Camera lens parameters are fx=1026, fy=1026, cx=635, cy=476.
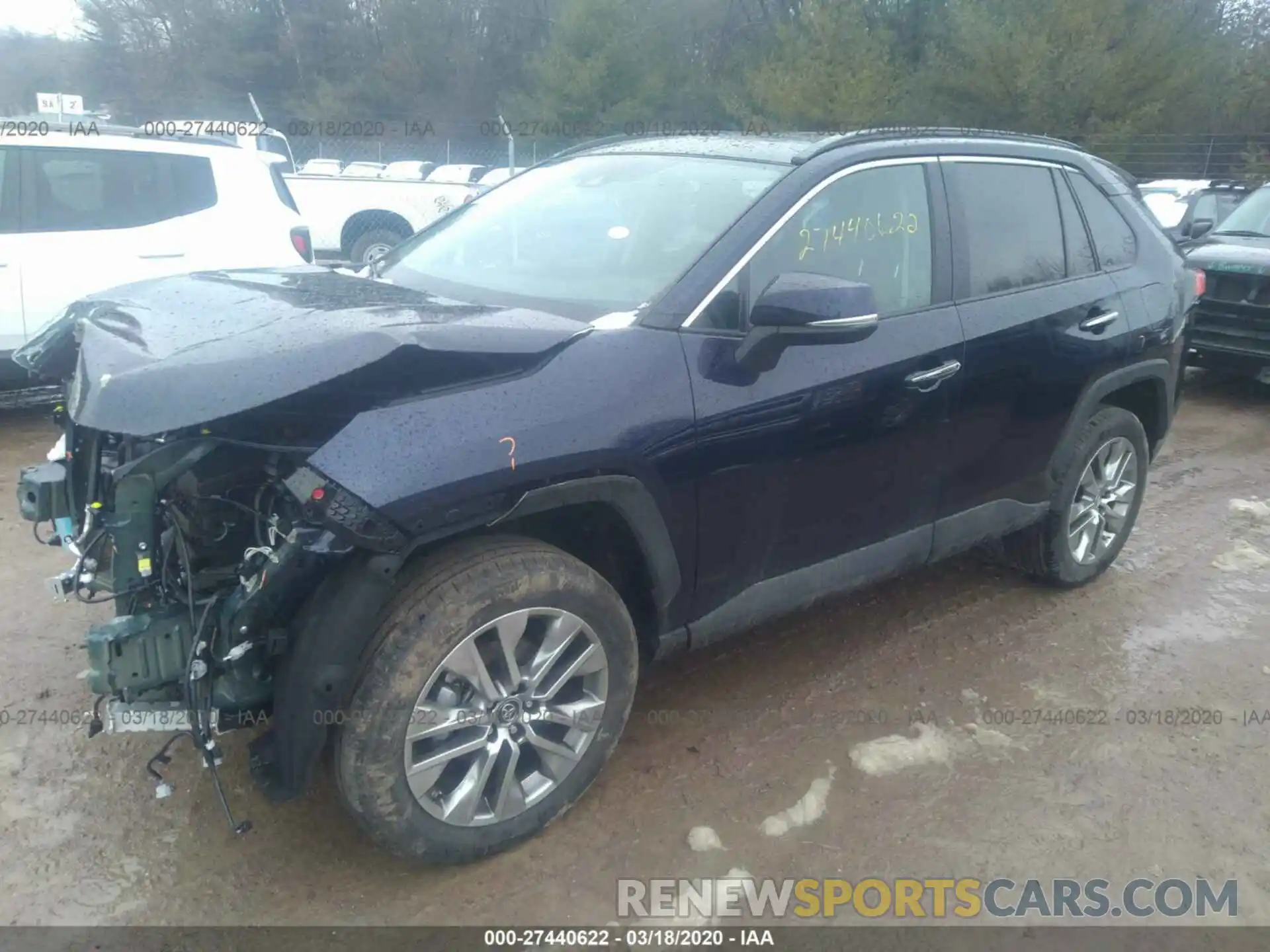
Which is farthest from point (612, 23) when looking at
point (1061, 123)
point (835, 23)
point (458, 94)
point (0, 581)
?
point (0, 581)

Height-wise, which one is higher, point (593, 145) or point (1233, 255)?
point (593, 145)

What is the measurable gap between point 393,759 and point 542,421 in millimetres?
911

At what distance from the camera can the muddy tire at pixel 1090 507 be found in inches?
169

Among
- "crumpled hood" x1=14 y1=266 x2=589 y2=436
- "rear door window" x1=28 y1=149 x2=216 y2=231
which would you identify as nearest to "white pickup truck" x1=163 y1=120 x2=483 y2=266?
"rear door window" x1=28 y1=149 x2=216 y2=231

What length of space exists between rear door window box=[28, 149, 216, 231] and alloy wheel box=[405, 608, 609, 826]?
199 inches

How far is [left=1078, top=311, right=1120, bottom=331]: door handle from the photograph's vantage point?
4043 millimetres

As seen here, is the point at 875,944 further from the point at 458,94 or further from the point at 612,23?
the point at 458,94

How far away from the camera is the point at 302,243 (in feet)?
23.1

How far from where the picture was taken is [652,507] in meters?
2.83

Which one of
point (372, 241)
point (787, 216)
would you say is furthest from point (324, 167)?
point (787, 216)

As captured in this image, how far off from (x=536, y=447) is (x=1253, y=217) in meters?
8.92

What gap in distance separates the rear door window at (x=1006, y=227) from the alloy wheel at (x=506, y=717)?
1961 mm

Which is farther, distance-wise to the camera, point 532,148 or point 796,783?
point 532,148

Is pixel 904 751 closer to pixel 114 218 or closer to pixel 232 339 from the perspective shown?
pixel 232 339
